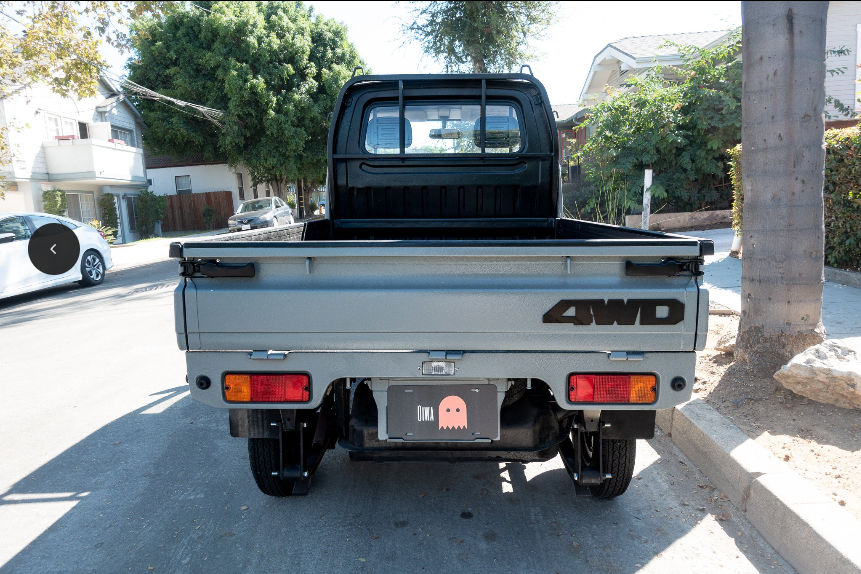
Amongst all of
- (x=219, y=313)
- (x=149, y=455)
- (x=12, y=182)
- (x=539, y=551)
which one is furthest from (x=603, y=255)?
(x=12, y=182)

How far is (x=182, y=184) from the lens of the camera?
1444 inches

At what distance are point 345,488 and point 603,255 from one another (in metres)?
2.06

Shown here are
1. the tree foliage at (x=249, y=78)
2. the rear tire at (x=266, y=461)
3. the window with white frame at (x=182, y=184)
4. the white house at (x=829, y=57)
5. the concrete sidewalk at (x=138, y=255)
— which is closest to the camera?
the rear tire at (x=266, y=461)

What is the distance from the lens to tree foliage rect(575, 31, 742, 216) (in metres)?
13.9

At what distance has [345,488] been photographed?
11.6ft

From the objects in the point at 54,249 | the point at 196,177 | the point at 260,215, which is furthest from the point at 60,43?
the point at 196,177

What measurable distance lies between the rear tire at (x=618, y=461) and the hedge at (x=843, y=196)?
5308 mm

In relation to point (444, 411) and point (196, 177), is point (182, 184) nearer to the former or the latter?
point (196, 177)

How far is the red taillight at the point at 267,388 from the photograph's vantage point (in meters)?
2.68

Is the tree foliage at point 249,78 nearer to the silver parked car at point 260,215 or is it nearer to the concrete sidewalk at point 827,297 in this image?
the silver parked car at point 260,215

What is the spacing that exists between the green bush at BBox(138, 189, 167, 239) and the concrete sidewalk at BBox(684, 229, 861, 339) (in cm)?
2501

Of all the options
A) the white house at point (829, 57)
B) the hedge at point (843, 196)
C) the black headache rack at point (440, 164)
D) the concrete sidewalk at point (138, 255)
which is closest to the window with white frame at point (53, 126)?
the concrete sidewalk at point (138, 255)

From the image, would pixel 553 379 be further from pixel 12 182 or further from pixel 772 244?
pixel 12 182

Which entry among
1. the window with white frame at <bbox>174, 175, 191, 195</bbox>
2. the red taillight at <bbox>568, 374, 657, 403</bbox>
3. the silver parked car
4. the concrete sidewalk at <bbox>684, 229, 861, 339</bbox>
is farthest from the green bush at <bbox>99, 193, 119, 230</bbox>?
the red taillight at <bbox>568, 374, 657, 403</bbox>
